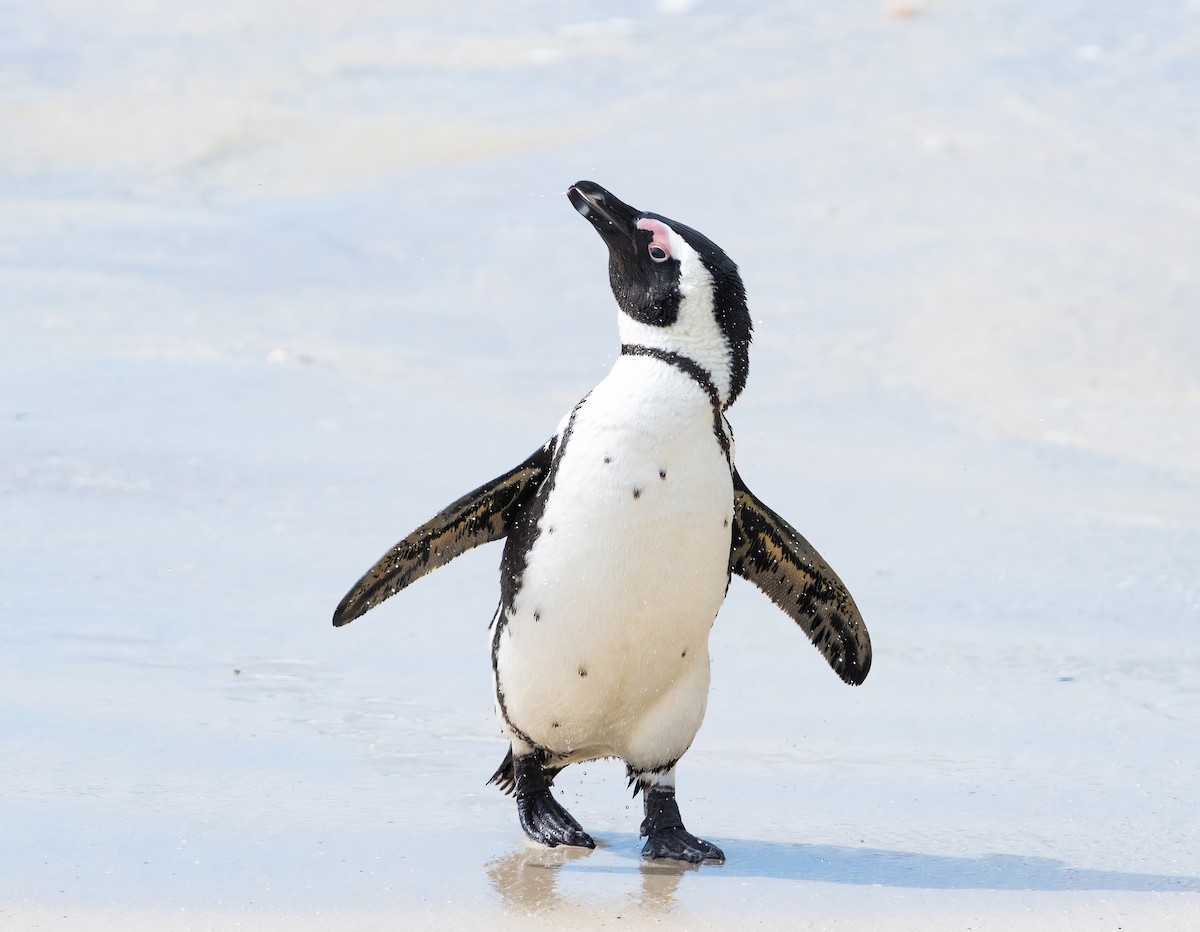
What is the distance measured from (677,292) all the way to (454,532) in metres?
0.53

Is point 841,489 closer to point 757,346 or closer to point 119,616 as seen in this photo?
point 757,346

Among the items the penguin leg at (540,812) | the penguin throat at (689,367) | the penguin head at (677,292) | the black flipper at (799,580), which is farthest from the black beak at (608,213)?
the penguin leg at (540,812)

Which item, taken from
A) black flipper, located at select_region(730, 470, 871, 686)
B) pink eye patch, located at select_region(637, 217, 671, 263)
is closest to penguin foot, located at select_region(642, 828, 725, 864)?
black flipper, located at select_region(730, 470, 871, 686)

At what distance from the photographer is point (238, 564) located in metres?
4.46

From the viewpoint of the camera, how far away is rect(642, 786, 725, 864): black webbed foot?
2822 mm

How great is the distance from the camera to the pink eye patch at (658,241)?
2771 mm

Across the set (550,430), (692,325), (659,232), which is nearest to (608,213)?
(659,232)

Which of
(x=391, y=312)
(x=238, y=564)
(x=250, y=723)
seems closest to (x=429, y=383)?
(x=391, y=312)

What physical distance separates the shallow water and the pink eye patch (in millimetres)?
925

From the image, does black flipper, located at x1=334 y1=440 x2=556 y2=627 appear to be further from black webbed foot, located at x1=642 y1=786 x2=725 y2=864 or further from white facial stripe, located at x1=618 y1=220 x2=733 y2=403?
black webbed foot, located at x1=642 y1=786 x2=725 y2=864

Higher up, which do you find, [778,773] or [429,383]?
[778,773]

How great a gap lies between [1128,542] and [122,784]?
118 inches

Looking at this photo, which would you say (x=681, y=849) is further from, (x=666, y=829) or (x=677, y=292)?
(x=677, y=292)

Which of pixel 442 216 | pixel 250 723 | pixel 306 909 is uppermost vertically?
pixel 306 909
